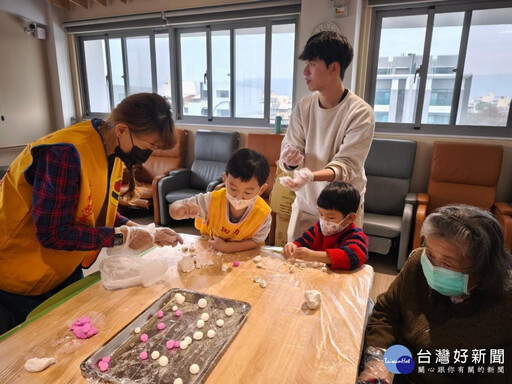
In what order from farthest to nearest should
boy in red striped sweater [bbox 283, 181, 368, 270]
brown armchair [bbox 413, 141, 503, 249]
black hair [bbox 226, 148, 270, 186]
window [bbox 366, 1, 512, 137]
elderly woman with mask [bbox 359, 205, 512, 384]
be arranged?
window [bbox 366, 1, 512, 137]
brown armchair [bbox 413, 141, 503, 249]
black hair [bbox 226, 148, 270, 186]
boy in red striped sweater [bbox 283, 181, 368, 270]
elderly woman with mask [bbox 359, 205, 512, 384]

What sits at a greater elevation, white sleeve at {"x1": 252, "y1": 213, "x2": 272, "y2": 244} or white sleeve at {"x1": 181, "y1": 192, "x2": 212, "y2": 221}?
white sleeve at {"x1": 181, "y1": 192, "x2": 212, "y2": 221}

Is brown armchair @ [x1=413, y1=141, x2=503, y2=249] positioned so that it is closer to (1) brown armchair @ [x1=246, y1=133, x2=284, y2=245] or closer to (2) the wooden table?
(1) brown armchair @ [x1=246, y1=133, x2=284, y2=245]

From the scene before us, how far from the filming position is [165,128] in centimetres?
118

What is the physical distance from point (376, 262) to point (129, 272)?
2529mm

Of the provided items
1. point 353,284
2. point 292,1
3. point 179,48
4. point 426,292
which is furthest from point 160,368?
point 179,48

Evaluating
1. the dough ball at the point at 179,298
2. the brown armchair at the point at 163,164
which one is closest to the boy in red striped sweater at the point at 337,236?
the dough ball at the point at 179,298

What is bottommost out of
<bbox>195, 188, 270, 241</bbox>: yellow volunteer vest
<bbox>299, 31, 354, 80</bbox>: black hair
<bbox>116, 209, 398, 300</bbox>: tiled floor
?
<bbox>116, 209, 398, 300</bbox>: tiled floor

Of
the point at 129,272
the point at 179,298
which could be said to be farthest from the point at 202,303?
the point at 129,272

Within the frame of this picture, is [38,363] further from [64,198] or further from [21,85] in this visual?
[21,85]

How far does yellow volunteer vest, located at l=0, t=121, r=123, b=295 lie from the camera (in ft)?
3.51

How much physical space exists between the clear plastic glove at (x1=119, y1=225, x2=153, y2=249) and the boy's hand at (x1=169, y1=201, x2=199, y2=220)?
0.21 metres

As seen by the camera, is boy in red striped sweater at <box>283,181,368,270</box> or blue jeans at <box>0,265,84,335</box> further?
boy in red striped sweater at <box>283,181,368,270</box>

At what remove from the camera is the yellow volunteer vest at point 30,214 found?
1.07m

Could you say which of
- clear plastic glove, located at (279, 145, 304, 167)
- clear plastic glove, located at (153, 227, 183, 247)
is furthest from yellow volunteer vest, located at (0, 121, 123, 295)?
clear plastic glove, located at (279, 145, 304, 167)
